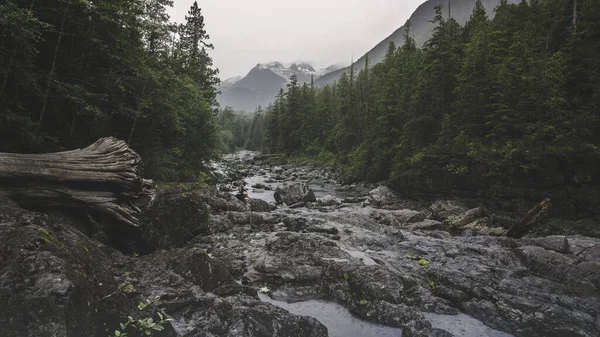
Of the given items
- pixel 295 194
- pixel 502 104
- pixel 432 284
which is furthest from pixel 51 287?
pixel 502 104

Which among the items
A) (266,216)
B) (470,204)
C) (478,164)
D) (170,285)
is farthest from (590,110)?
(170,285)

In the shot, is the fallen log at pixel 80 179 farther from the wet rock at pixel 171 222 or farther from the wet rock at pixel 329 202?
the wet rock at pixel 329 202

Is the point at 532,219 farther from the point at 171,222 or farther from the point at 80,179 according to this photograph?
the point at 80,179

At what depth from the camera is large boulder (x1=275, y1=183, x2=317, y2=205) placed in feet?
71.3

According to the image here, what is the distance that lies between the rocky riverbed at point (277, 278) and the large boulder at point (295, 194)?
686 centimetres

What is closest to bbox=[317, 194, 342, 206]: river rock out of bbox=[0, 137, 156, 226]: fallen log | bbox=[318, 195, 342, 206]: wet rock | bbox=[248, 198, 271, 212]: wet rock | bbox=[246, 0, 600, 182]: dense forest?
bbox=[318, 195, 342, 206]: wet rock

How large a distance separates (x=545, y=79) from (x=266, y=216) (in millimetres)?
18975

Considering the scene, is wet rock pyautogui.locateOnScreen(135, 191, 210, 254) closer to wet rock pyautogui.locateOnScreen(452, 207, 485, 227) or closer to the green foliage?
the green foliage

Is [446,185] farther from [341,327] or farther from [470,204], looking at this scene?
[341,327]

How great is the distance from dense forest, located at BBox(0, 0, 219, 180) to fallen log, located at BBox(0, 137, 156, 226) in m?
4.03

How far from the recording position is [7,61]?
9172 mm

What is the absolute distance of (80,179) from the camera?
6.41 meters

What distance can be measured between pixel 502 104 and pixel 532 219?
1041cm

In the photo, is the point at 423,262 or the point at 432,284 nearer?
the point at 432,284
